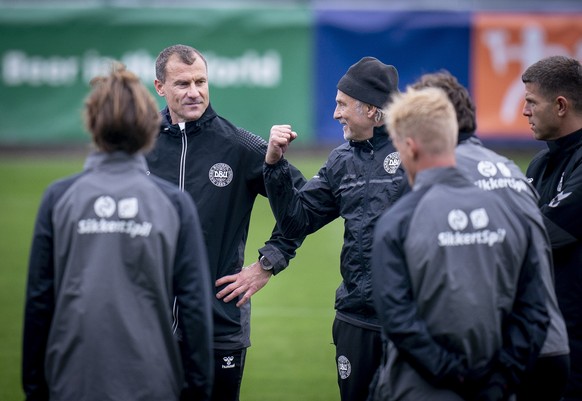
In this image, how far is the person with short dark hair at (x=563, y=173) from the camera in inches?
199

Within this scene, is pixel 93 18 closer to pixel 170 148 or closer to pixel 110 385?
pixel 170 148

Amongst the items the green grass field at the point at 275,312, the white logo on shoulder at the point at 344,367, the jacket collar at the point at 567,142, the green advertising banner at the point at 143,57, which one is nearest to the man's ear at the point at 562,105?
the jacket collar at the point at 567,142

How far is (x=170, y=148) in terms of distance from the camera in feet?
17.9

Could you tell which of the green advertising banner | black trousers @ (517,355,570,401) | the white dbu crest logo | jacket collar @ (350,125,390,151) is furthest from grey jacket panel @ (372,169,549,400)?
the green advertising banner

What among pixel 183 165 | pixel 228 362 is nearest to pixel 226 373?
pixel 228 362

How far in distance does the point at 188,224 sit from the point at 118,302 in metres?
0.42

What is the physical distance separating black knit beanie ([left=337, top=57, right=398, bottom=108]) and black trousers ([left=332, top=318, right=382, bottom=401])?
122 cm

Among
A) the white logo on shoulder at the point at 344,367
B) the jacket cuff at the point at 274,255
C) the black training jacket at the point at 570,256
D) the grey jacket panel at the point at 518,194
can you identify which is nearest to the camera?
the grey jacket panel at the point at 518,194

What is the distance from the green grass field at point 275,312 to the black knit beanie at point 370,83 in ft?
10.3

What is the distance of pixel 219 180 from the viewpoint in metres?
5.43

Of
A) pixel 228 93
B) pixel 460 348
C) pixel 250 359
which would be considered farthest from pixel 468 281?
pixel 228 93

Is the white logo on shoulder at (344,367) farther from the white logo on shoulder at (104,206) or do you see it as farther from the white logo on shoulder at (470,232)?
the white logo on shoulder at (104,206)

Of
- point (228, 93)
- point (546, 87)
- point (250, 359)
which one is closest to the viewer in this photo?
point (546, 87)

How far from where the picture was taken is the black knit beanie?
5.43 meters
